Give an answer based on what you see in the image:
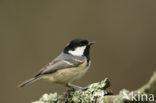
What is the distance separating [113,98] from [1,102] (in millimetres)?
2636

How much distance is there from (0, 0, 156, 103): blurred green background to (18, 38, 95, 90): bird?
1031 millimetres

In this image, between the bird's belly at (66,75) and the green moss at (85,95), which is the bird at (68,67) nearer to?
the bird's belly at (66,75)

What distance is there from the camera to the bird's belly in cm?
269

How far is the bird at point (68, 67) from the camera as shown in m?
2.66

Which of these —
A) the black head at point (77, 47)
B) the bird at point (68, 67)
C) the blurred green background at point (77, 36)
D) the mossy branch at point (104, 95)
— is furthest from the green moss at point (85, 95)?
the blurred green background at point (77, 36)

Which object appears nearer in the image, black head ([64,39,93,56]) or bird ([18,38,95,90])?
bird ([18,38,95,90])

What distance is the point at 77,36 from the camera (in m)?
4.34

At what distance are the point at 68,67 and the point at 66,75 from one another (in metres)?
0.07

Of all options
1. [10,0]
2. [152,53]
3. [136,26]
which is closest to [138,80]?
[152,53]

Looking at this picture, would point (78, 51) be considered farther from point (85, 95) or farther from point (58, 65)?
point (85, 95)

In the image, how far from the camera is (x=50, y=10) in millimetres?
4629

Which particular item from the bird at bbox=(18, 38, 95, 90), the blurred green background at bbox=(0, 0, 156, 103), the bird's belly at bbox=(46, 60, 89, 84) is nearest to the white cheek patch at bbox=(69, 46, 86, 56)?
the bird at bbox=(18, 38, 95, 90)

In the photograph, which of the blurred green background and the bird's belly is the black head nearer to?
the bird's belly

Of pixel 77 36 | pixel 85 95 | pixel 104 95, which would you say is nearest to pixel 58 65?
pixel 85 95
